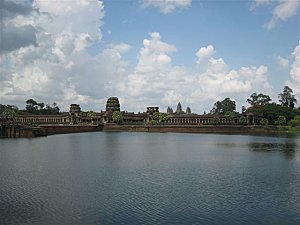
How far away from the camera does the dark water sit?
61.3 feet

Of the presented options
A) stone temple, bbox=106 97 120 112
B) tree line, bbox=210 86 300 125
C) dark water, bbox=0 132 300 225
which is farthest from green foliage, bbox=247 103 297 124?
dark water, bbox=0 132 300 225

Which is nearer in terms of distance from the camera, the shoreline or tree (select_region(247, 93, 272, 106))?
the shoreline

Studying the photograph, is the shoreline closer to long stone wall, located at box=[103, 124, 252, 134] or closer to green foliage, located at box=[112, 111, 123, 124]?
long stone wall, located at box=[103, 124, 252, 134]

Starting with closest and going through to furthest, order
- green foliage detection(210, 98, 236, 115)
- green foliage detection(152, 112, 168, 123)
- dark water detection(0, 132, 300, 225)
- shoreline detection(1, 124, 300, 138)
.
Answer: dark water detection(0, 132, 300, 225) < shoreline detection(1, 124, 300, 138) < green foliage detection(152, 112, 168, 123) < green foliage detection(210, 98, 236, 115)

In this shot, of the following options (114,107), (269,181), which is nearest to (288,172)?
(269,181)

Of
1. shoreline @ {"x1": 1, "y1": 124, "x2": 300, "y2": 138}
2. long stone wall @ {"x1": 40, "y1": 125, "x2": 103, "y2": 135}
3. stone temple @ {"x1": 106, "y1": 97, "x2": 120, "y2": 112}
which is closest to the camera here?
long stone wall @ {"x1": 40, "y1": 125, "x2": 103, "y2": 135}

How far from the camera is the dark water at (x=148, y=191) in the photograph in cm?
1868

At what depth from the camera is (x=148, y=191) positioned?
24.1m

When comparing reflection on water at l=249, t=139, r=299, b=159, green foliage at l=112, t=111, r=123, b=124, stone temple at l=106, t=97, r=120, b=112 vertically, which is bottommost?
reflection on water at l=249, t=139, r=299, b=159

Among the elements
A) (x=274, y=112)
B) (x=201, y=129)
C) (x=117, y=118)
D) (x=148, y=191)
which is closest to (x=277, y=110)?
(x=274, y=112)

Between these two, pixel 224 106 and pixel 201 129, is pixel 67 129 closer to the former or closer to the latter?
pixel 201 129

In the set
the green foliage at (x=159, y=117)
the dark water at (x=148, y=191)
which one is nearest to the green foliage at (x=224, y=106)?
the green foliage at (x=159, y=117)

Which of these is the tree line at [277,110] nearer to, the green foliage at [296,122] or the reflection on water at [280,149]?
the green foliage at [296,122]

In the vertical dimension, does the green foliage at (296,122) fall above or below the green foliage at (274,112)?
below
